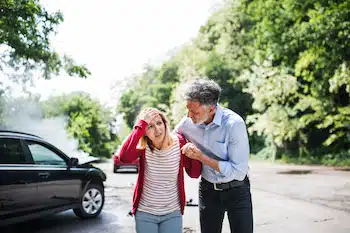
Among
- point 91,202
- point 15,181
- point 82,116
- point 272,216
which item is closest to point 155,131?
point 15,181

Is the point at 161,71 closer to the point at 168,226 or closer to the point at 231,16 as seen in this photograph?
the point at 231,16

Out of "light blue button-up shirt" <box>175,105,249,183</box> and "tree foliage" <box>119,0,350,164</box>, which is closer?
"light blue button-up shirt" <box>175,105,249,183</box>

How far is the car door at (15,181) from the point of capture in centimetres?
520

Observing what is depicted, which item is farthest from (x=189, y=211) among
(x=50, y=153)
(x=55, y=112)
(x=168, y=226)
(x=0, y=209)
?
(x=55, y=112)

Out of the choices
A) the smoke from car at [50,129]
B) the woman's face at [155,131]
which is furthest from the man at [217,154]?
the smoke from car at [50,129]

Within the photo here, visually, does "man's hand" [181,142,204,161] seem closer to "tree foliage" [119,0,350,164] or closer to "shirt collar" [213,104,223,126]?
"shirt collar" [213,104,223,126]

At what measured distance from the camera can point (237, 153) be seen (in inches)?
110

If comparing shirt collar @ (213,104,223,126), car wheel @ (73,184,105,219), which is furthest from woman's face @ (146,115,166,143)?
car wheel @ (73,184,105,219)

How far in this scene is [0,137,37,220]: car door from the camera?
17.1ft

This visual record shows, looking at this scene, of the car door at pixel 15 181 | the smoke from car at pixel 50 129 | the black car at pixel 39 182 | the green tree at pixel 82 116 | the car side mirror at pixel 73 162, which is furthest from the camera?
the green tree at pixel 82 116

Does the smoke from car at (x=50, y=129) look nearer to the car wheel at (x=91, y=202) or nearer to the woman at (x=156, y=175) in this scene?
the car wheel at (x=91, y=202)

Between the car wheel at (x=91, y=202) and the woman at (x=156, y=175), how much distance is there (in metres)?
4.38

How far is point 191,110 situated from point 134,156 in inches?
23.0

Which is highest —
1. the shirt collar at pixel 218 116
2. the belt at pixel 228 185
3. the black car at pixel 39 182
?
the shirt collar at pixel 218 116
